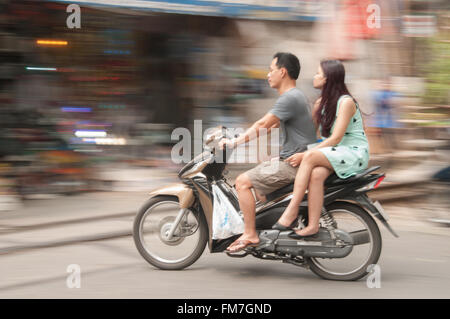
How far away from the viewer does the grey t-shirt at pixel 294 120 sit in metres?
4.94

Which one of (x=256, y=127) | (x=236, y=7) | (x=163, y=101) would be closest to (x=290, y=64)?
(x=256, y=127)

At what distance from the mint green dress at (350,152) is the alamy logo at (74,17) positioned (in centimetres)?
592

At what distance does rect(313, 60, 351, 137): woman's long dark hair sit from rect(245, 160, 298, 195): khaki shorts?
0.46 metres

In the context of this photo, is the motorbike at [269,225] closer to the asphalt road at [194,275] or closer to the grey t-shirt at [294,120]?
the asphalt road at [194,275]

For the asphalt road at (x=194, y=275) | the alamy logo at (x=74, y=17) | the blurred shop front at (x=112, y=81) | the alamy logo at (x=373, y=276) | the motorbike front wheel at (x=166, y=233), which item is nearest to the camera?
the asphalt road at (x=194, y=275)

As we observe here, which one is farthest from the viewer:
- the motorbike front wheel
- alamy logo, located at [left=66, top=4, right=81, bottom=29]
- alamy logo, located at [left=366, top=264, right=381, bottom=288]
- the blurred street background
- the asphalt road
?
alamy logo, located at [left=66, top=4, right=81, bottom=29]

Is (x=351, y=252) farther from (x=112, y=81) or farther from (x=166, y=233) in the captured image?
(x=112, y=81)

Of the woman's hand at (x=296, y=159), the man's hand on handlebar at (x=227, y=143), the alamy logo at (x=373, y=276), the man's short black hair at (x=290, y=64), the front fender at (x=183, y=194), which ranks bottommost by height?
the alamy logo at (x=373, y=276)

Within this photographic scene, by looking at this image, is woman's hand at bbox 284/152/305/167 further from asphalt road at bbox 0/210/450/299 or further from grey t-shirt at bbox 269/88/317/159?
asphalt road at bbox 0/210/450/299

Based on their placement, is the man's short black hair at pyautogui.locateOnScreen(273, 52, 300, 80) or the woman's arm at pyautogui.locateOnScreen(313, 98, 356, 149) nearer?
the woman's arm at pyautogui.locateOnScreen(313, 98, 356, 149)

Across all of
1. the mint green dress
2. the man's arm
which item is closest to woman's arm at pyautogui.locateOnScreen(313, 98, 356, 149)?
the mint green dress

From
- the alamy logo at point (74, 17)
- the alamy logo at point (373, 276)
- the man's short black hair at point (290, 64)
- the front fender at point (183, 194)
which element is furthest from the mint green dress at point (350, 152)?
the alamy logo at point (74, 17)

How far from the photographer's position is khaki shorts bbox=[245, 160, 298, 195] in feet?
16.3

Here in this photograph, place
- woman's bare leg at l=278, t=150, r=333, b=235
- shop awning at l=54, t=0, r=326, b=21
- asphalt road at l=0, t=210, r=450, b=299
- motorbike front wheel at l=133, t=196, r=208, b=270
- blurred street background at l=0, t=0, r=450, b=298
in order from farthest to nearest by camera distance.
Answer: shop awning at l=54, t=0, r=326, b=21
blurred street background at l=0, t=0, r=450, b=298
motorbike front wheel at l=133, t=196, r=208, b=270
woman's bare leg at l=278, t=150, r=333, b=235
asphalt road at l=0, t=210, r=450, b=299
